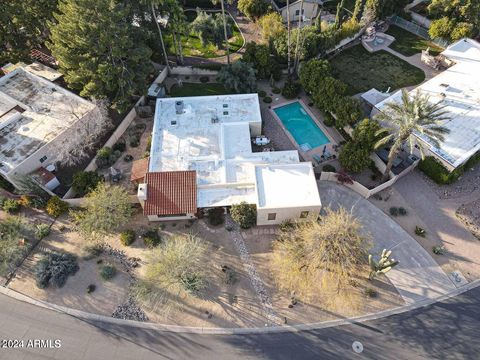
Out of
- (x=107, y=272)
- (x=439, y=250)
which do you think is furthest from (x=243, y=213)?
(x=439, y=250)

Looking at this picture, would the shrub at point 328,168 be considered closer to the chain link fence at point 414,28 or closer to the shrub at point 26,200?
the chain link fence at point 414,28

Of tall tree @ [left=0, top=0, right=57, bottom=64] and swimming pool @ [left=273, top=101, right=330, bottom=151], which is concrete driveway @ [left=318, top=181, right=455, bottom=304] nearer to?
swimming pool @ [left=273, top=101, right=330, bottom=151]

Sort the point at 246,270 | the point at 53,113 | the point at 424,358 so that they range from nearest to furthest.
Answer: the point at 424,358 → the point at 246,270 → the point at 53,113

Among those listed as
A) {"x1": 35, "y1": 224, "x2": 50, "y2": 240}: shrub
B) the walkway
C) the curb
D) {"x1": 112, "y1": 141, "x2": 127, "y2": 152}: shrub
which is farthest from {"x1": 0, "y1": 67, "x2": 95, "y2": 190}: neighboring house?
the walkway

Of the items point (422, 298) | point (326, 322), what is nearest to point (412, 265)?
point (422, 298)

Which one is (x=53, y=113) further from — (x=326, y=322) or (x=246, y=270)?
(x=326, y=322)

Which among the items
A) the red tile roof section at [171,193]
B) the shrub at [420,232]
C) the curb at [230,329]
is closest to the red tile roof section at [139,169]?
the red tile roof section at [171,193]

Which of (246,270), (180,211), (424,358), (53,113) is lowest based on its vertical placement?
(424,358)
